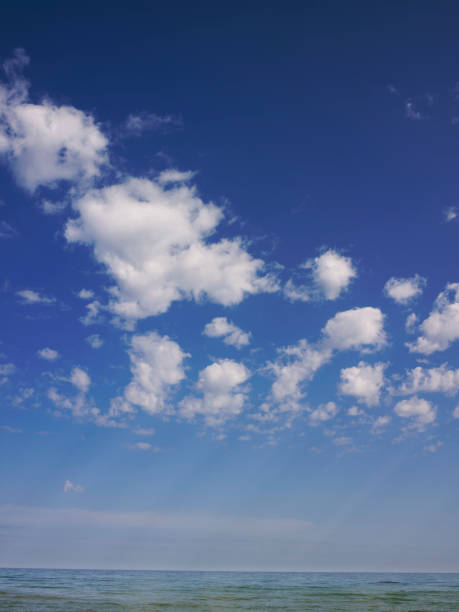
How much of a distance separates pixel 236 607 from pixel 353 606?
11373 mm

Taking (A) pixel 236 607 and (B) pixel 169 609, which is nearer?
(B) pixel 169 609

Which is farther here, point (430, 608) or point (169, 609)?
point (430, 608)

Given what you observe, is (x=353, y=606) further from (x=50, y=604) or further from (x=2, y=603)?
(x=2, y=603)

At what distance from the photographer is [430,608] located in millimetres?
38125

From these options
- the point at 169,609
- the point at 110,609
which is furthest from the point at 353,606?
the point at 110,609

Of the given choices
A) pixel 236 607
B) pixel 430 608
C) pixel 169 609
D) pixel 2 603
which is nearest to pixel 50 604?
pixel 2 603

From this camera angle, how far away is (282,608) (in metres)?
36.5

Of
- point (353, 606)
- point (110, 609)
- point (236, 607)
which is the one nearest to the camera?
point (110, 609)

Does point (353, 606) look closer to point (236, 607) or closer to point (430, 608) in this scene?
point (430, 608)

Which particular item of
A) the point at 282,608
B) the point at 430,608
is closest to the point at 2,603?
the point at 282,608

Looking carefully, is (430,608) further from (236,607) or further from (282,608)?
(236,607)

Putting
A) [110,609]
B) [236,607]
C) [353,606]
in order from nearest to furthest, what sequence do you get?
[110,609]
[236,607]
[353,606]

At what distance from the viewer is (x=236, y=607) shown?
36.4 m

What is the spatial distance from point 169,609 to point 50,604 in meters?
9.71
